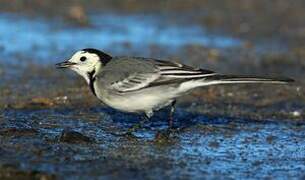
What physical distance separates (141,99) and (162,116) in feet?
5.23

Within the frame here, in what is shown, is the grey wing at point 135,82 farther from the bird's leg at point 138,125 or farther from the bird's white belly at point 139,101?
the bird's leg at point 138,125

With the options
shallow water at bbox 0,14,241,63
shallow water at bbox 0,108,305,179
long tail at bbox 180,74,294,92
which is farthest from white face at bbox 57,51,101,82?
shallow water at bbox 0,14,241,63

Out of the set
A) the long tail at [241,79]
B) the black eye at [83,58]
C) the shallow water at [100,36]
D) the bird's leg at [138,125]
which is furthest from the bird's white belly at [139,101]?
the shallow water at [100,36]

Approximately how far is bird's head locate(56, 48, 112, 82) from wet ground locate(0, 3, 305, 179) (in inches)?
25.1

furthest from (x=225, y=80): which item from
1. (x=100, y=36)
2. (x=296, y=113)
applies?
(x=100, y=36)

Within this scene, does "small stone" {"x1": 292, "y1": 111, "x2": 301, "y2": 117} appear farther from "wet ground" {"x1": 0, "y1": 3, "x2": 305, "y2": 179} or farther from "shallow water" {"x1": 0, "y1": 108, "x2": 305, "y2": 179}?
"shallow water" {"x1": 0, "y1": 108, "x2": 305, "y2": 179}

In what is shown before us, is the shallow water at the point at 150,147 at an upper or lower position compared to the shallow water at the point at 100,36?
lower

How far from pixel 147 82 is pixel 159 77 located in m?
0.13

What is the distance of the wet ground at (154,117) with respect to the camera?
26.2 ft

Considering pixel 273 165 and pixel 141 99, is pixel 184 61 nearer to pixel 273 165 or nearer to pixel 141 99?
pixel 141 99

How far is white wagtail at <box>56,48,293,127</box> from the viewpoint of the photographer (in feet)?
29.2

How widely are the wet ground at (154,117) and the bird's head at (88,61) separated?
0.64 m

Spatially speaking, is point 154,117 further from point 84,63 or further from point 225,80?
point 225,80

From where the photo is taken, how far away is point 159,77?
9.05 meters
